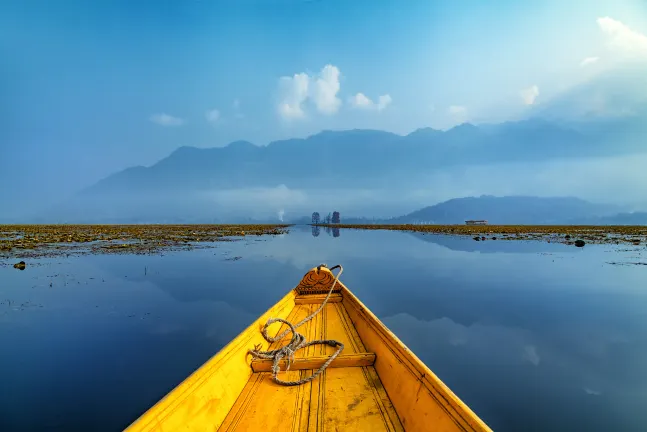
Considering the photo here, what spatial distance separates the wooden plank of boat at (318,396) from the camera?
2.24m

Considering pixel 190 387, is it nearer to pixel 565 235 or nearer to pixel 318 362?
pixel 318 362

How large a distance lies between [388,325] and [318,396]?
5490 mm

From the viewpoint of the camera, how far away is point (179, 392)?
93.0 inches

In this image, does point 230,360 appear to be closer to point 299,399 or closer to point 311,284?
point 299,399

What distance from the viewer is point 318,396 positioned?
3.07 metres

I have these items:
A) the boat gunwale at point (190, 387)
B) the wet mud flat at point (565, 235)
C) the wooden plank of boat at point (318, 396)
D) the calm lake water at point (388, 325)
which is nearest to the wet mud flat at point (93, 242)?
the calm lake water at point (388, 325)

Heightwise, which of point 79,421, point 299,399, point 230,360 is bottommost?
point 79,421

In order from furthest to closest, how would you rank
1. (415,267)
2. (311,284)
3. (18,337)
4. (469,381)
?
(415,267) < (311,284) < (18,337) < (469,381)

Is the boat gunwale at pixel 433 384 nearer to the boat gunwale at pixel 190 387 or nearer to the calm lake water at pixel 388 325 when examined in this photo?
the boat gunwale at pixel 190 387

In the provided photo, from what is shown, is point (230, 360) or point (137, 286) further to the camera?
point (137, 286)

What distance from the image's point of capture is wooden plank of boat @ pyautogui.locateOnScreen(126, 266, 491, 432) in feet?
7.34

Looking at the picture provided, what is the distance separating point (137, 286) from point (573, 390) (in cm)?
1315

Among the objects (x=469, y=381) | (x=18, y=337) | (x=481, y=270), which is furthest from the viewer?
(x=481, y=270)

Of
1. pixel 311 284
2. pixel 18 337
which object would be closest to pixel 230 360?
pixel 311 284
